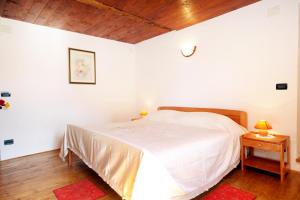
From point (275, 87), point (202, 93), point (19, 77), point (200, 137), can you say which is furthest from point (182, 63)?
point (19, 77)

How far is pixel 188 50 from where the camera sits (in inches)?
147

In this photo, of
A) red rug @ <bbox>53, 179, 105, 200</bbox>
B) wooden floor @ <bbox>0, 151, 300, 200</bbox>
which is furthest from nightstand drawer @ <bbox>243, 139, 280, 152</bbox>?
red rug @ <bbox>53, 179, 105, 200</bbox>

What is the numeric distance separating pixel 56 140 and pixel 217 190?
3233 mm

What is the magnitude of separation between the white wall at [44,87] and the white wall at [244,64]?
1596mm

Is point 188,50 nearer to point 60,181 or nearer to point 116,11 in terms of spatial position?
point 116,11

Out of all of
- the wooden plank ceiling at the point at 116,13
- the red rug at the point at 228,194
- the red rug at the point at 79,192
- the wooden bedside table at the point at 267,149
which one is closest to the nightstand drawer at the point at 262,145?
the wooden bedside table at the point at 267,149

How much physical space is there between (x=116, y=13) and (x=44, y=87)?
2.03 m

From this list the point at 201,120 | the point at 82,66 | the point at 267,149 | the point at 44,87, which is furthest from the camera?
the point at 82,66

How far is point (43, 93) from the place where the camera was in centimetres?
361

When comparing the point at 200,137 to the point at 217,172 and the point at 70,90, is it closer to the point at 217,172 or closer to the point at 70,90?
the point at 217,172

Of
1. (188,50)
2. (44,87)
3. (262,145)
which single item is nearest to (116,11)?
(188,50)

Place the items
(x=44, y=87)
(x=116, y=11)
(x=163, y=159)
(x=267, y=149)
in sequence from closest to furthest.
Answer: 1. (x=163, y=159)
2. (x=267, y=149)
3. (x=116, y=11)
4. (x=44, y=87)

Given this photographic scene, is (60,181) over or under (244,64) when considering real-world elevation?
under

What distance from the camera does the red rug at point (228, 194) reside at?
1.92m
